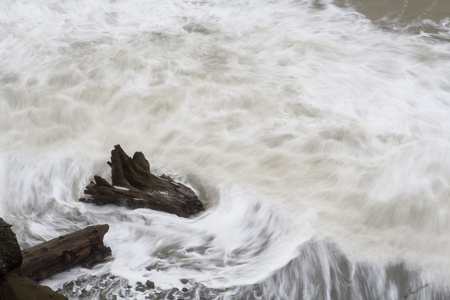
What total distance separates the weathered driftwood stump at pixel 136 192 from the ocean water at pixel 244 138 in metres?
0.11

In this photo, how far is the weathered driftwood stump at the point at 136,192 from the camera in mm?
4520

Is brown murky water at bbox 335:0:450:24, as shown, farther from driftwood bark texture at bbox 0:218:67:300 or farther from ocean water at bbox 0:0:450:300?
driftwood bark texture at bbox 0:218:67:300

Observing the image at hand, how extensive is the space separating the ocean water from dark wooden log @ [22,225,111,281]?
3.3 inches

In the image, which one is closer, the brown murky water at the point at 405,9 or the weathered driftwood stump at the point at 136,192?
the weathered driftwood stump at the point at 136,192

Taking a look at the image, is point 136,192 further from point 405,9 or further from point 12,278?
point 405,9

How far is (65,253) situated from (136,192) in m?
0.98

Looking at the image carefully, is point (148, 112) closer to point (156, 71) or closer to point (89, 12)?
point (156, 71)

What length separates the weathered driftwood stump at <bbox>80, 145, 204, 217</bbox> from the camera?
178 inches

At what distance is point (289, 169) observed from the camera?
518cm

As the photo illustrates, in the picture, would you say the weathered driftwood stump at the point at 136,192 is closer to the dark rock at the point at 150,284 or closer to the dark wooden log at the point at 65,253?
the dark wooden log at the point at 65,253

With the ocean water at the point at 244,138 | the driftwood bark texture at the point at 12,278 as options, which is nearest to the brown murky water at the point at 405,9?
the ocean water at the point at 244,138

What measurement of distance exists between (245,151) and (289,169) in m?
0.56

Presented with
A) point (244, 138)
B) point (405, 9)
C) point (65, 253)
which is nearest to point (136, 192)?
point (65, 253)

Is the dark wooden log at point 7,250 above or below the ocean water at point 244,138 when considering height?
above
